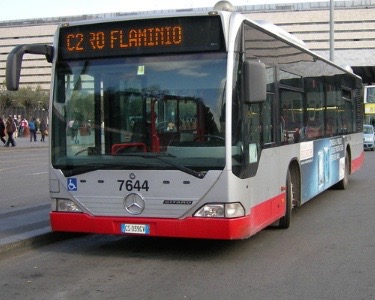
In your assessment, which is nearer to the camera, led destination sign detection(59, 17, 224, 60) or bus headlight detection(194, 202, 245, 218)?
bus headlight detection(194, 202, 245, 218)

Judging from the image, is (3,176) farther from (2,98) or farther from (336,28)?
(336,28)

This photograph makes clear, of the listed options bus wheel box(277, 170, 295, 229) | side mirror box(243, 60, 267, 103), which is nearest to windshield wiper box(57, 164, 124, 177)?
side mirror box(243, 60, 267, 103)

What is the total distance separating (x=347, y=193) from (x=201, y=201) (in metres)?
8.51

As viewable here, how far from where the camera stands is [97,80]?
313 inches

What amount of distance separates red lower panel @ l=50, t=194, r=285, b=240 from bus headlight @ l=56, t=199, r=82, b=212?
0.18 ft

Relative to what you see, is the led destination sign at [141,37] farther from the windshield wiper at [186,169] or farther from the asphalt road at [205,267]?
the asphalt road at [205,267]

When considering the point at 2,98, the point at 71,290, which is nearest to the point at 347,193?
the point at 71,290

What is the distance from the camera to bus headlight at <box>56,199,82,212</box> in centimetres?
797

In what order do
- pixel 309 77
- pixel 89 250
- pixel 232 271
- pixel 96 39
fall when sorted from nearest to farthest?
1. pixel 232 271
2. pixel 96 39
3. pixel 89 250
4. pixel 309 77

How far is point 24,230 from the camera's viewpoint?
933 cm

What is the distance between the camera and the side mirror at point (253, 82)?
7.40 metres

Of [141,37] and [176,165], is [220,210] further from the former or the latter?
[141,37]

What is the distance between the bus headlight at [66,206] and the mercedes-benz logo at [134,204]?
0.66m

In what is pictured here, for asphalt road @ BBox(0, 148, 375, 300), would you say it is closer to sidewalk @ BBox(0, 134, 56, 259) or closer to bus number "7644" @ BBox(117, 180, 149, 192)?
sidewalk @ BBox(0, 134, 56, 259)
